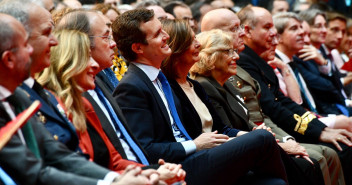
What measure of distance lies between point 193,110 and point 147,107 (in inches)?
16.4

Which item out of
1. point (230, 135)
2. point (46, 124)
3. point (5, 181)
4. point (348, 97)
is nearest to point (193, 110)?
point (230, 135)

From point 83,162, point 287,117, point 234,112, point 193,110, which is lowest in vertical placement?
point 287,117

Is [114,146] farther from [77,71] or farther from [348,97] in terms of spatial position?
[348,97]

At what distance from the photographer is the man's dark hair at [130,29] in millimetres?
3412

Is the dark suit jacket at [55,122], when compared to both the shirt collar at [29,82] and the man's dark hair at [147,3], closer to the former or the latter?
the shirt collar at [29,82]

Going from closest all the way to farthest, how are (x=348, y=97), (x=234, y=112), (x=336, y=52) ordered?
(x=234, y=112) → (x=348, y=97) → (x=336, y=52)

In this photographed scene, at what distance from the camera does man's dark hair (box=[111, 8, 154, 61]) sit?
134 inches

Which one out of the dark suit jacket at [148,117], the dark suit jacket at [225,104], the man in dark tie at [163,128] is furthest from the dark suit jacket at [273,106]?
the dark suit jacket at [148,117]

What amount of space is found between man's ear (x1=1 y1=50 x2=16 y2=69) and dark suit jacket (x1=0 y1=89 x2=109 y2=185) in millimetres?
141

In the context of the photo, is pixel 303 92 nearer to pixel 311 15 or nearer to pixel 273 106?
pixel 273 106

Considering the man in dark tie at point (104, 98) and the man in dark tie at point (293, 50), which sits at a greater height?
the man in dark tie at point (104, 98)

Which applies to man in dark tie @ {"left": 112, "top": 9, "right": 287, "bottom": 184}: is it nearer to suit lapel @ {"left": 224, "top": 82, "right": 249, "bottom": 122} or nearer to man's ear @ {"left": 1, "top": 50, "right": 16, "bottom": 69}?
suit lapel @ {"left": 224, "top": 82, "right": 249, "bottom": 122}

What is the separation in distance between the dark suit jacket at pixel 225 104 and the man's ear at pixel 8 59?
1933mm

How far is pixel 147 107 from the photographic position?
125 inches
